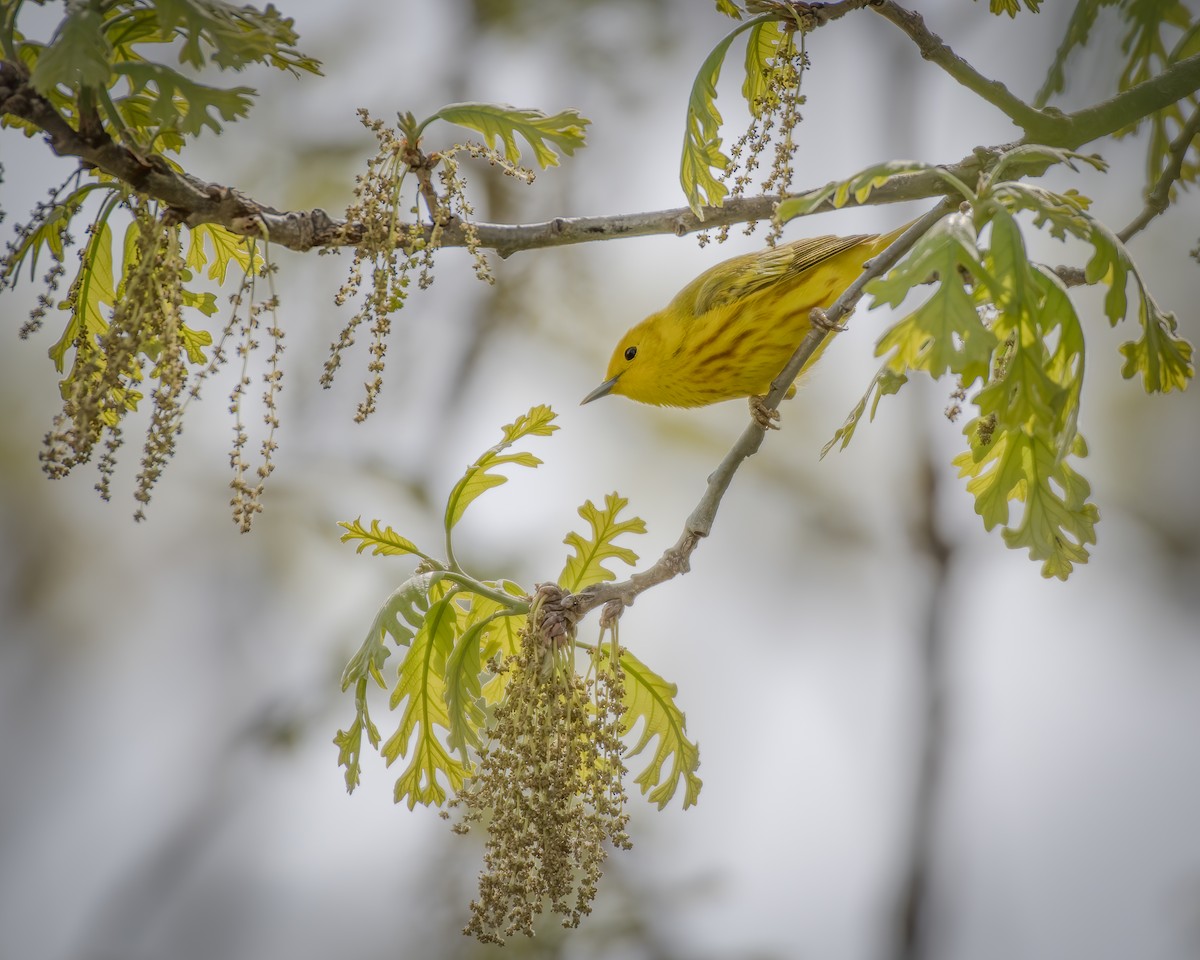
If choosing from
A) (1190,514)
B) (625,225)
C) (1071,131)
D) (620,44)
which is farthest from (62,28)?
(1190,514)

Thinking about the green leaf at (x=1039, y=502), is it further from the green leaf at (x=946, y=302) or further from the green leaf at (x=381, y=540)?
the green leaf at (x=381, y=540)

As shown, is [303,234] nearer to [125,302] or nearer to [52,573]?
[125,302]

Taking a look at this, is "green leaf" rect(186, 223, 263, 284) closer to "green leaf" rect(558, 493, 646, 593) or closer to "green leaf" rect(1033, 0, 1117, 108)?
"green leaf" rect(558, 493, 646, 593)

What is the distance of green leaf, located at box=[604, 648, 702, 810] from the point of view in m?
1.22

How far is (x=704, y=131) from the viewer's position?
3.77 feet

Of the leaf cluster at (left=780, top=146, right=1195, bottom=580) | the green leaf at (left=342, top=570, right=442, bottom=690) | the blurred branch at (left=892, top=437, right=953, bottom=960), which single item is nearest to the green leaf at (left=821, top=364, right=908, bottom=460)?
the leaf cluster at (left=780, top=146, right=1195, bottom=580)

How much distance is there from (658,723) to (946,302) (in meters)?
0.66

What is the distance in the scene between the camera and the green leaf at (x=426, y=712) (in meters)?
1.16

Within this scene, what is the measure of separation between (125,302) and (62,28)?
0.25 meters

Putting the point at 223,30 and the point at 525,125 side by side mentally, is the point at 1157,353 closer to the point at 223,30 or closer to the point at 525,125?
the point at 525,125

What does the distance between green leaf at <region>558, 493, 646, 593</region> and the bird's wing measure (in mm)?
592

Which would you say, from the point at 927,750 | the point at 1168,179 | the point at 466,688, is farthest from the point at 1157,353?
the point at 927,750

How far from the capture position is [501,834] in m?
1.04

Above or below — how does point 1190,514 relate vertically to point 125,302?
above
